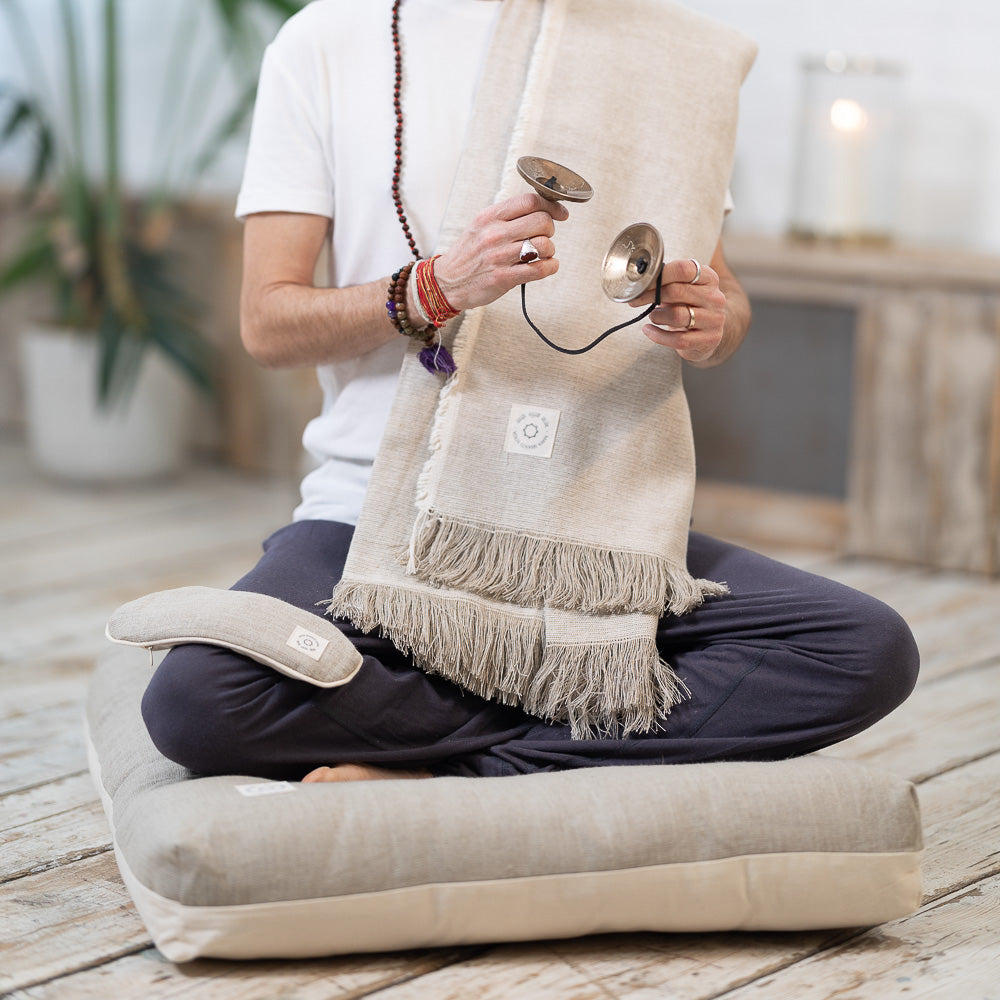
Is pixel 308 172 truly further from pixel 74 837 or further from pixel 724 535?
pixel 724 535

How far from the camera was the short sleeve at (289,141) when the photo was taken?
1622 millimetres

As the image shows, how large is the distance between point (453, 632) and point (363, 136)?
574 millimetres

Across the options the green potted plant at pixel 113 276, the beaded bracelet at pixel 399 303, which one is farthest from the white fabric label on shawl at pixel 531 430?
the green potted plant at pixel 113 276

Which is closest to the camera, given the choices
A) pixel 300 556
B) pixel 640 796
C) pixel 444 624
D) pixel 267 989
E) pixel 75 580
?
pixel 267 989

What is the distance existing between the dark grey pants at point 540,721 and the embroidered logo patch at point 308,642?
0.05 metres

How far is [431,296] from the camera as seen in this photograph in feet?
4.87

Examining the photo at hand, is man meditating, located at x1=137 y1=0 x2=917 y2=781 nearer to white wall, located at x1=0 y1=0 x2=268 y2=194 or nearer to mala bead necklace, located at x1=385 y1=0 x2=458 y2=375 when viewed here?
mala bead necklace, located at x1=385 y1=0 x2=458 y2=375

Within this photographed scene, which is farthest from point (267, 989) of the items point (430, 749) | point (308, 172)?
point (308, 172)

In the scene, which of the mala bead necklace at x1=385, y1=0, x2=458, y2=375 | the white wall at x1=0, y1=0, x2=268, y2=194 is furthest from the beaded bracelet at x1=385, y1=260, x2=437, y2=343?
the white wall at x1=0, y1=0, x2=268, y2=194

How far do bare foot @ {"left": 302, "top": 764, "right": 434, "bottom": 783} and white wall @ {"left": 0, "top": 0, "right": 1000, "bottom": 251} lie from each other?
6.70 feet

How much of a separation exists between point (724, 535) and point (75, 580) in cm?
137

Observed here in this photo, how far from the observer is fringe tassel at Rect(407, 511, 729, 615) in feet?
5.02

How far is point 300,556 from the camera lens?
5.30 feet

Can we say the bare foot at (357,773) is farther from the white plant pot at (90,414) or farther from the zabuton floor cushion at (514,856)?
the white plant pot at (90,414)
